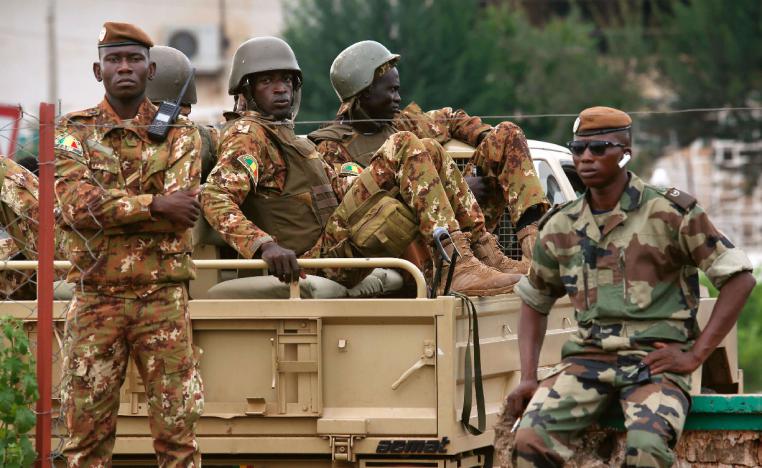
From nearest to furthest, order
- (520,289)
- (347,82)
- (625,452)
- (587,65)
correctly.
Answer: (625,452) → (520,289) → (347,82) → (587,65)

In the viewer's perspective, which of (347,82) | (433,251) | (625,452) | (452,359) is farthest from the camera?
(347,82)

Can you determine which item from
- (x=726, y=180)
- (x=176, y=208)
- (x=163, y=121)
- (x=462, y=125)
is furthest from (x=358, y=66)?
(x=726, y=180)

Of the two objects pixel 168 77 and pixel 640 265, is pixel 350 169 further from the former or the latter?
pixel 640 265

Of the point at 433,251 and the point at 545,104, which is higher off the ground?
the point at 545,104

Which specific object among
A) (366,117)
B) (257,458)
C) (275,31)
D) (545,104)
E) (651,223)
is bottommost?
(257,458)

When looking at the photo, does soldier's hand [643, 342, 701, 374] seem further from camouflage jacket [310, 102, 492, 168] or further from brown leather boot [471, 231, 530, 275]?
camouflage jacket [310, 102, 492, 168]

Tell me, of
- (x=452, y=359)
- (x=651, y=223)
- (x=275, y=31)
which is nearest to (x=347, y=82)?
(x=452, y=359)

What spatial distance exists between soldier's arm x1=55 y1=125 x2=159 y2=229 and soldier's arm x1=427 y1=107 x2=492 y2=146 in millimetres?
2827

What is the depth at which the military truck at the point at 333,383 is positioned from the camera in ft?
21.4

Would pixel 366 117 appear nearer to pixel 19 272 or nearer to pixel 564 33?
pixel 19 272

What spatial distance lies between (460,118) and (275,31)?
120 ft

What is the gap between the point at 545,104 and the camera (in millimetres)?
37688

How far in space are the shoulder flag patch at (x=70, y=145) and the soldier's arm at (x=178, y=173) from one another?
1.14ft

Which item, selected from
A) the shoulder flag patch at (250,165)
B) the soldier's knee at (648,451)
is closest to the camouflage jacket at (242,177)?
the shoulder flag patch at (250,165)
